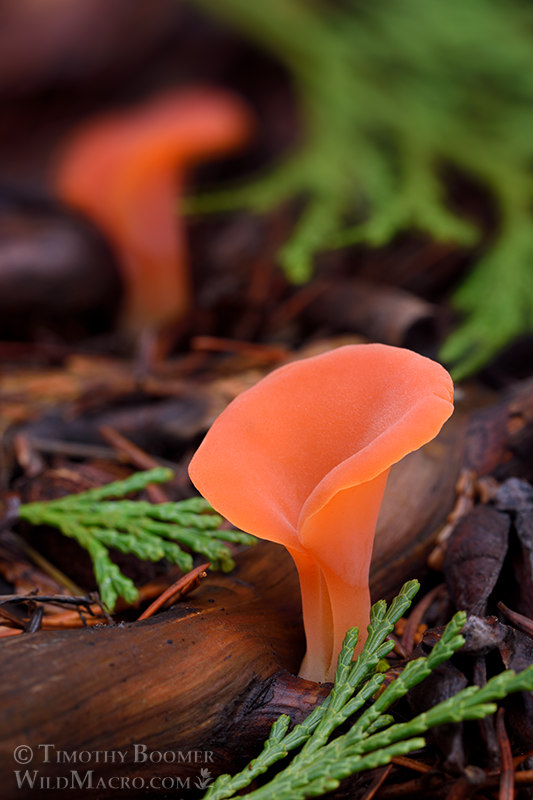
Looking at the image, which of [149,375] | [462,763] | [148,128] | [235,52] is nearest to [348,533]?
[462,763]

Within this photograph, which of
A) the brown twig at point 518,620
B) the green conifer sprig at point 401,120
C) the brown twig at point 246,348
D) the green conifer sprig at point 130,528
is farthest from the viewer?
the green conifer sprig at point 401,120

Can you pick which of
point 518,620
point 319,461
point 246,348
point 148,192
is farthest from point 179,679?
point 148,192

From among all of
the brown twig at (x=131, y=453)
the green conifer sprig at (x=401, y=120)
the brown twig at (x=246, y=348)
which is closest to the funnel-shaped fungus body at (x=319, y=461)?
the brown twig at (x=131, y=453)

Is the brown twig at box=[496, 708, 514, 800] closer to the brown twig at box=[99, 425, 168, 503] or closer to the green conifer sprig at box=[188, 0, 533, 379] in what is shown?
the brown twig at box=[99, 425, 168, 503]

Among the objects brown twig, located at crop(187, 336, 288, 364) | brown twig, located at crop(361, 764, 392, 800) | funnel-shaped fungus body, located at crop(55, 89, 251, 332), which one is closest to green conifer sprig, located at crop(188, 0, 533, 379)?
funnel-shaped fungus body, located at crop(55, 89, 251, 332)

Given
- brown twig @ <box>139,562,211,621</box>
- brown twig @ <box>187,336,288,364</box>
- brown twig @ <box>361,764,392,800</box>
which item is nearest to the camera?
brown twig @ <box>361,764,392,800</box>

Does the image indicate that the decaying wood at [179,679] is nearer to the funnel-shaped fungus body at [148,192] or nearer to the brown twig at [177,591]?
the brown twig at [177,591]

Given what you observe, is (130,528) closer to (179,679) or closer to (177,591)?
(177,591)
